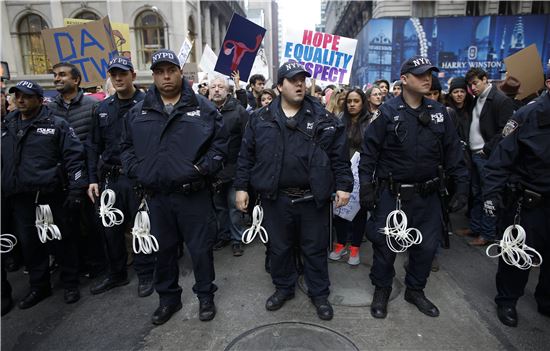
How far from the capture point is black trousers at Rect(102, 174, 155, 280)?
3.88m

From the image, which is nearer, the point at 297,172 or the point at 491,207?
the point at 491,207

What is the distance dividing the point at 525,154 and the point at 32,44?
2616cm

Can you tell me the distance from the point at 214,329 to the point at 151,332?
1.84ft

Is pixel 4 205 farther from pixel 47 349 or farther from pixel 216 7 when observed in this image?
pixel 216 7

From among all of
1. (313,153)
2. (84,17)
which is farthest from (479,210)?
(84,17)

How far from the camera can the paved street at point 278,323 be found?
10.1 feet

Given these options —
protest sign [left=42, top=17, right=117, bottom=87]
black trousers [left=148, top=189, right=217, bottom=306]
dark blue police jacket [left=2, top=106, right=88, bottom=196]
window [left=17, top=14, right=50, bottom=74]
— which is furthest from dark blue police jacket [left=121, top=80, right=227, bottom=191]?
window [left=17, top=14, right=50, bottom=74]

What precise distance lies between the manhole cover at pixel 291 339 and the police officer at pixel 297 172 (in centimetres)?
25

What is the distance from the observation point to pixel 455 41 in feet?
67.2

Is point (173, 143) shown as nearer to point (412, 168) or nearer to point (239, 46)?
point (412, 168)

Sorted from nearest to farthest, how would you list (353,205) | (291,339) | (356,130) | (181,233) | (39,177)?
(291,339)
(181,233)
(39,177)
(353,205)
(356,130)

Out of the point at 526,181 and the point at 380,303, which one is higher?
the point at 526,181

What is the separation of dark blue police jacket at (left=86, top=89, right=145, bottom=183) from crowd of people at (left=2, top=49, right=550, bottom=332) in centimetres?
1

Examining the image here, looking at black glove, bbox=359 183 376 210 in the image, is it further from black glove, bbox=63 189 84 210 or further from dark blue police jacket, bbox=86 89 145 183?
black glove, bbox=63 189 84 210
